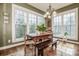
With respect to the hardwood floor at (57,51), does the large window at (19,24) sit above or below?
above

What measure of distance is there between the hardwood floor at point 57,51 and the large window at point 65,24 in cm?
21

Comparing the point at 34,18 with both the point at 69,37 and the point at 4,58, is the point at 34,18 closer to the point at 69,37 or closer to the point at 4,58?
the point at 69,37

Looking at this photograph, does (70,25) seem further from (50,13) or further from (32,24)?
(32,24)

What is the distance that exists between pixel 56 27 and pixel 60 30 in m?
0.11

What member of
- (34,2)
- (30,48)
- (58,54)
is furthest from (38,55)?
(34,2)

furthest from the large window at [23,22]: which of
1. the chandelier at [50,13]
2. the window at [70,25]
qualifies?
the window at [70,25]

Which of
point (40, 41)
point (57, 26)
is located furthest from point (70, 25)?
point (40, 41)

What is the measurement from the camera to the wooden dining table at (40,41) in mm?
2086

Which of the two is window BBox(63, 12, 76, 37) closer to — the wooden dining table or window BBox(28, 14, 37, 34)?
the wooden dining table

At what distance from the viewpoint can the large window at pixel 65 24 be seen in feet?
6.87

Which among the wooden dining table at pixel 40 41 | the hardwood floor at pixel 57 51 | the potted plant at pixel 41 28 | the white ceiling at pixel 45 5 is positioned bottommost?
the hardwood floor at pixel 57 51

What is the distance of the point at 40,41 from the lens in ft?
6.99

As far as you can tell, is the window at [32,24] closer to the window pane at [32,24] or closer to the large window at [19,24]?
the window pane at [32,24]

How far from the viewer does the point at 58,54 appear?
2.11 m
